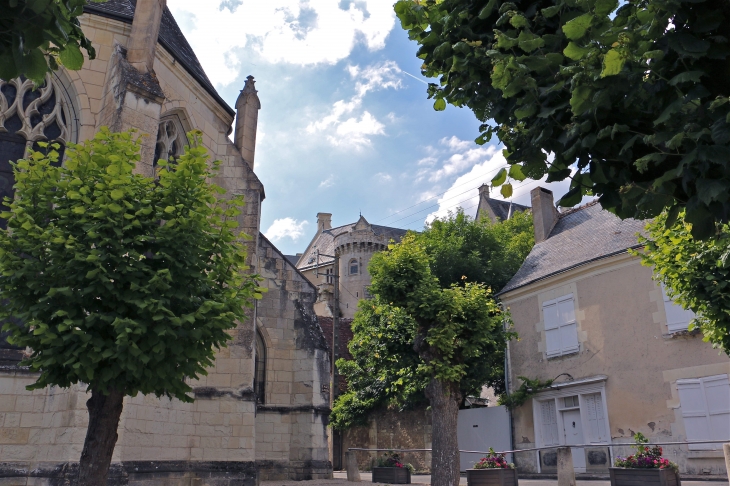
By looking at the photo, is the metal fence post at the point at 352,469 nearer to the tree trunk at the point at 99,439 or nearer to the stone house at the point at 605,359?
the stone house at the point at 605,359

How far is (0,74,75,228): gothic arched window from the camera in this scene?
394 inches

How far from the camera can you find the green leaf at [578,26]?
3.47m

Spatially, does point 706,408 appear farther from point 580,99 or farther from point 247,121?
point 580,99

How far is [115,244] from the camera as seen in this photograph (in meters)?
6.59

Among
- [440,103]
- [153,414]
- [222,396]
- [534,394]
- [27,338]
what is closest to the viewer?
[440,103]

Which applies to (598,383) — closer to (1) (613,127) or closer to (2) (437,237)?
(2) (437,237)

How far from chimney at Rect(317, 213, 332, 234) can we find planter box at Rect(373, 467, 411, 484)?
43.3m

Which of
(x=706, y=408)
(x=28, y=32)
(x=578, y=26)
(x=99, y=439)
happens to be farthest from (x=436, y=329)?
(x=28, y=32)

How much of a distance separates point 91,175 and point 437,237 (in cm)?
2173

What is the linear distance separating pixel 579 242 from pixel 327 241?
39.4 meters

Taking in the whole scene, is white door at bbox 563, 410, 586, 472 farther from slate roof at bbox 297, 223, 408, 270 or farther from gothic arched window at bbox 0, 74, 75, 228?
slate roof at bbox 297, 223, 408, 270

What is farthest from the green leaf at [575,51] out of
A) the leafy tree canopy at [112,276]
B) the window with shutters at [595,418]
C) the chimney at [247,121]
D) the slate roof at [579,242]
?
the window with shutters at [595,418]

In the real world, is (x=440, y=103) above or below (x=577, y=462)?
above

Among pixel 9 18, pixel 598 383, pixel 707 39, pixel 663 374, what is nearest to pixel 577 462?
pixel 598 383
